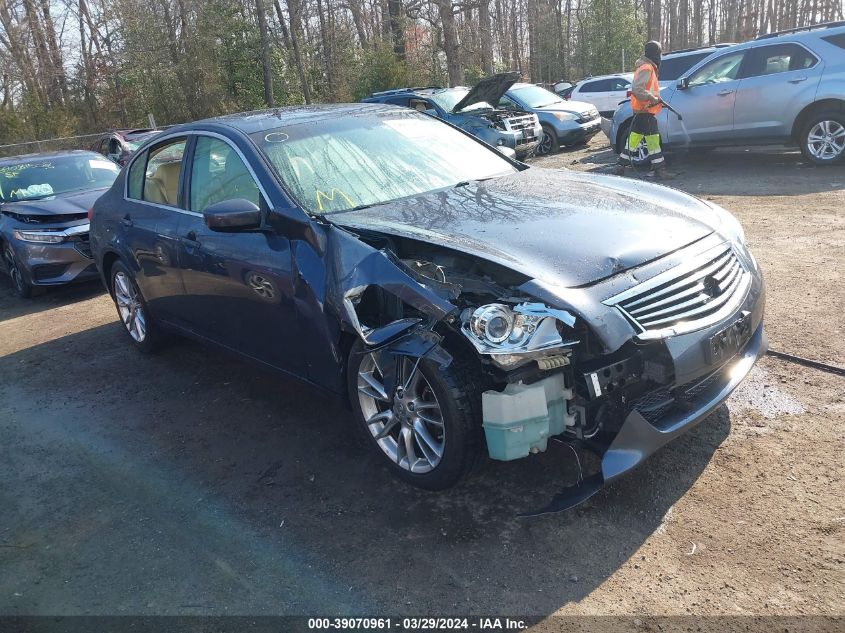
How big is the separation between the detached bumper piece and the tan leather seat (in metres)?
3.36

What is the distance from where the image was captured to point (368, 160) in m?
4.23

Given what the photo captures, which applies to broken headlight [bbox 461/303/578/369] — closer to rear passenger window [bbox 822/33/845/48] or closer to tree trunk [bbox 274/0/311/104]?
rear passenger window [bbox 822/33/845/48]

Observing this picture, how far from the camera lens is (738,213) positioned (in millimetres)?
8008

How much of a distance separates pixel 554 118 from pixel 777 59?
5635 millimetres

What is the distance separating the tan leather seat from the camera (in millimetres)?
4852

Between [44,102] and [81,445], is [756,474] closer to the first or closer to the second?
[81,445]

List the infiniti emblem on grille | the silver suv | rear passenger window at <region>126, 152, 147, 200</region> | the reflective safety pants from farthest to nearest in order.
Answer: the reflective safety pants
the silver suv
rear passenger window at <region>126, 152, 147, 200</region>
the infiniti emblem on grille

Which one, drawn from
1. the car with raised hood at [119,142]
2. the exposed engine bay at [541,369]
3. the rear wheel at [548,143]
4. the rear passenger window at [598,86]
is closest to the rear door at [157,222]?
the exposed engine bay at [541,369]

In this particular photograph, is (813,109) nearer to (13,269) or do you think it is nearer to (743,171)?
(743,171)

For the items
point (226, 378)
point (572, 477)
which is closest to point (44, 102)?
point (226, 378)

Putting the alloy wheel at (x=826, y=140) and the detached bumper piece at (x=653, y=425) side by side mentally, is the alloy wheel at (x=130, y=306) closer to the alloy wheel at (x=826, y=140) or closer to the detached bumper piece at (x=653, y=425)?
the detached bumper piece at (x=653, y=425)

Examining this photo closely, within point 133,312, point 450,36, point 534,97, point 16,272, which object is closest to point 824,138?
point 534,97

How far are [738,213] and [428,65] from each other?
71.5 feet

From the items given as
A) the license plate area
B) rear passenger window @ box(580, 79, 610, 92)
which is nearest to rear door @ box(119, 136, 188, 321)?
the license plate area
